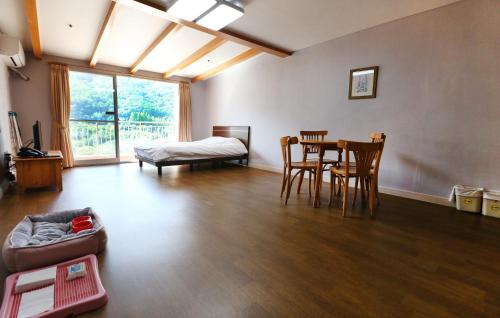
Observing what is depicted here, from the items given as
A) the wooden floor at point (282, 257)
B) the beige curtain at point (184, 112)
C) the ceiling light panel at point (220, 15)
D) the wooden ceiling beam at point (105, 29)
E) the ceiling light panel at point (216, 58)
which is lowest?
the wooden floor at point (282, 257)

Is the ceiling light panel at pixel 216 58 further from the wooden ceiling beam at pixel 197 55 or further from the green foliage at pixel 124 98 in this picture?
the green foliage at pixel 124 98

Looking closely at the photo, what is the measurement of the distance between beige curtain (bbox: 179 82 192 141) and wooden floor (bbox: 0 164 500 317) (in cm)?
400

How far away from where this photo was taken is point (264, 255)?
1.65m

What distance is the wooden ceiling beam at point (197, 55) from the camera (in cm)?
433

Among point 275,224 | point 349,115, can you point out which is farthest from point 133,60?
point 275,224

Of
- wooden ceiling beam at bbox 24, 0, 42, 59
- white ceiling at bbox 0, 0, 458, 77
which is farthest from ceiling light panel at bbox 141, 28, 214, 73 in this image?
wooden ceiling beam at bbox 24, 0, 42, 59

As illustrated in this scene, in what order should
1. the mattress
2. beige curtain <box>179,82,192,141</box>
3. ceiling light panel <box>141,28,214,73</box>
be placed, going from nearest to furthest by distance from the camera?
ceiling light panel <box>141,28,214,73</box> → the mattress → beige curtain <box>179,82,192,141</box>

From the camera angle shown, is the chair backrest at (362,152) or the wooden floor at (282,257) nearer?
the wooden floor at (282,257)

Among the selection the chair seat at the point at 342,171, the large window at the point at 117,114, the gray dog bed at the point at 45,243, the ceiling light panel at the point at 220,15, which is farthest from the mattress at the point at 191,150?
the chair seat at the point at 342,171

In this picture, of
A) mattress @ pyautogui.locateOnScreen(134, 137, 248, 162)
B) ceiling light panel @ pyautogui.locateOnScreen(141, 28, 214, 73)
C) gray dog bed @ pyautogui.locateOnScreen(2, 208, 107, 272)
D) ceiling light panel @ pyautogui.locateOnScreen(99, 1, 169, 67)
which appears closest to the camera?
gray dog bed @ pyautogui.locateOnScreen(2, 208, 107, 272)

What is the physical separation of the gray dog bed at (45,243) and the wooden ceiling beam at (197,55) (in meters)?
3.62

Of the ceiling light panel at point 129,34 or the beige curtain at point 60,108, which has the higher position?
the ceiling light panel at point 129,34

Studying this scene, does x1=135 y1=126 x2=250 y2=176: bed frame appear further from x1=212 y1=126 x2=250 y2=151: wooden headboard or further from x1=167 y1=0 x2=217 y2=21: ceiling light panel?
x1=167 y1=0 x2=217 y2=21: ceiling light panel

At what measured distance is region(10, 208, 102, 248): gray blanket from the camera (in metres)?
1.52
